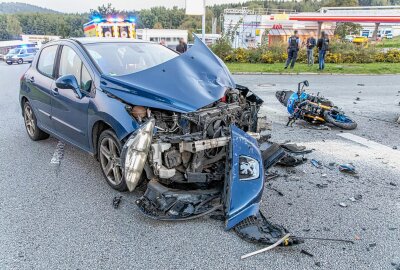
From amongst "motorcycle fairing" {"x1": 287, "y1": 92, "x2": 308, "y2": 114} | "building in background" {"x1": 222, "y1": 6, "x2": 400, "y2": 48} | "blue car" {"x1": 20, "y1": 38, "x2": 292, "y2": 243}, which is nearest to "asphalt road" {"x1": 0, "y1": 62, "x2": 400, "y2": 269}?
"blue car" {"x1": 20, "y1": 38, "x2": 292, "y2": 243}

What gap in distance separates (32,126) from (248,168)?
14.1 feet

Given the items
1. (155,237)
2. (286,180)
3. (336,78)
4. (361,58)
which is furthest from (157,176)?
(361,58)

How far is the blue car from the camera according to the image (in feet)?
11.0

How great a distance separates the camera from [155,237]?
3244 mm

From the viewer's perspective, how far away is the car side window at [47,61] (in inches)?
204

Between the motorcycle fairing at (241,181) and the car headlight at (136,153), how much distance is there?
0.81m

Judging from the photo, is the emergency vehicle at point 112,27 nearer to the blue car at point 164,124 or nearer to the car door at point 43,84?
the car door at point 43,84

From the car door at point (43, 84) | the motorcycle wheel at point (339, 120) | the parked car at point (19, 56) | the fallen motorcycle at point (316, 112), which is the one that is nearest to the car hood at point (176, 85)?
the car door at point (43, 84)

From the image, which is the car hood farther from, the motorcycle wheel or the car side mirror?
the motorcycle wheel

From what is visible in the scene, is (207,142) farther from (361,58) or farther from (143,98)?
(361,58)

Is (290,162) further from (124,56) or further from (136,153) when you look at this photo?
(124,56)

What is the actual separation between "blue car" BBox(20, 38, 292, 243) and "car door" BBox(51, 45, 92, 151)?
0.01 meters

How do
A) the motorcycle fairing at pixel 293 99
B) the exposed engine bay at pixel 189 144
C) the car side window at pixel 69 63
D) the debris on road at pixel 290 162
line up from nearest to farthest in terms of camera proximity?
1. the exposed engine bay at pixel 189 144
2. the car side window at pixel 69 63
3. the debris on road at pixel 290 162
4. the motorcycle fairing at pixel 293 99

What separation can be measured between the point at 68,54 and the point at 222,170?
2.79 metres
